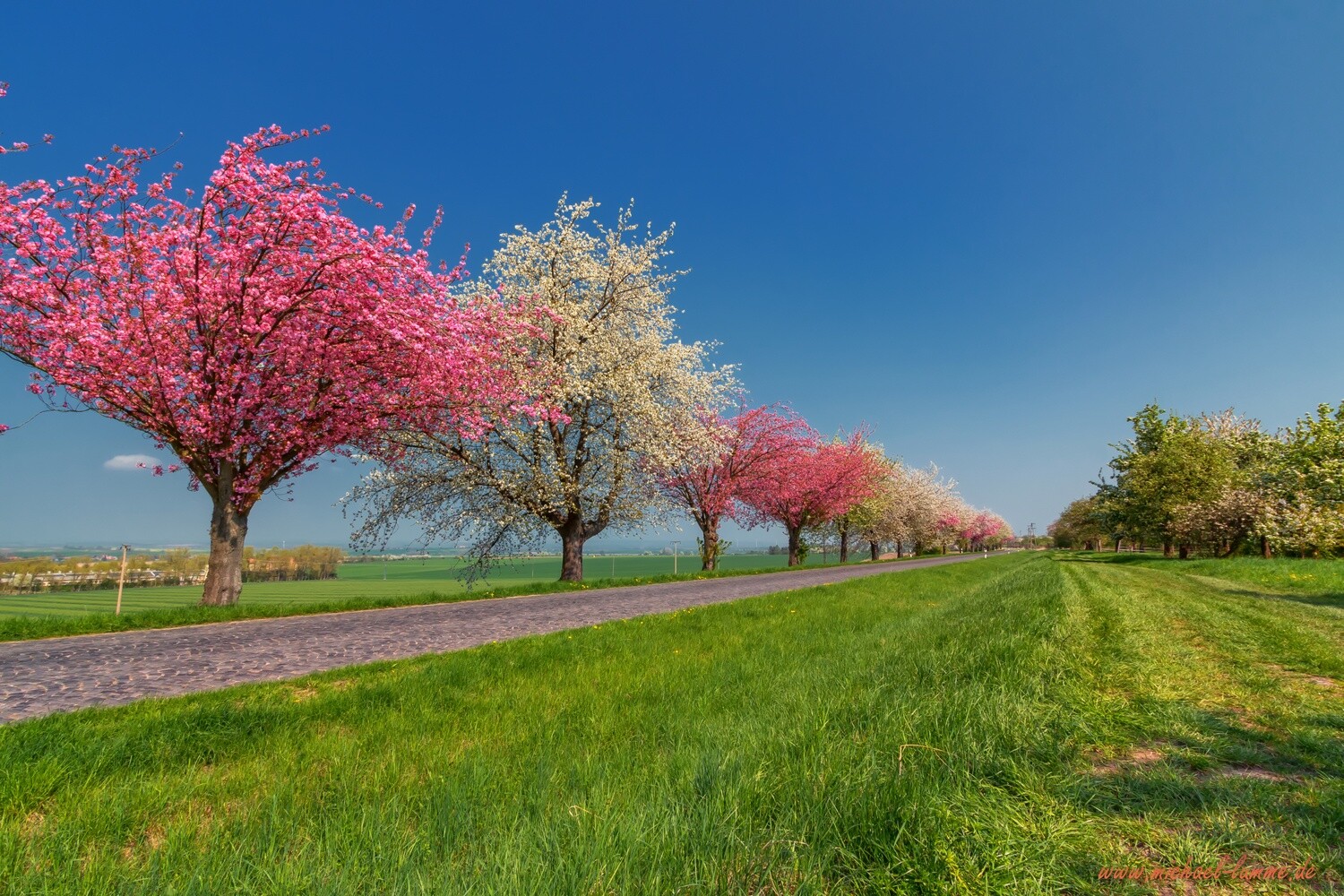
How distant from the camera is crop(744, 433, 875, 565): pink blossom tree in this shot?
4228 cm

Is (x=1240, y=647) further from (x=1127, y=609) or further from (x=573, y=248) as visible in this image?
(x=573, y=248)

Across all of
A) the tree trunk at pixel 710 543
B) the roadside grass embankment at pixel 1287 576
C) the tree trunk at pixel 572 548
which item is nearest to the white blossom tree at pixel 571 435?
the tree trunk at pixel 572 548

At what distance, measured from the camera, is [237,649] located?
8719 millimetres

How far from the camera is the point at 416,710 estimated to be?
4.91 metres

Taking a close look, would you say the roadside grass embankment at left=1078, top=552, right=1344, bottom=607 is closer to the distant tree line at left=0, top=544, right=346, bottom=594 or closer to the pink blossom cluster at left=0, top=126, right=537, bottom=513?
the pink blossom cluster at left=0, top=126, right=537, bottom=513

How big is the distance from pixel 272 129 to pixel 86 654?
1214cm

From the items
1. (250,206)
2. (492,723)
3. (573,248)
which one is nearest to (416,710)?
(492,723)

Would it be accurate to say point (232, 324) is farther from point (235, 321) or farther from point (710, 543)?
point (710, 543)

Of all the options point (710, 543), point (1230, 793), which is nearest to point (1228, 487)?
point (710, 543)

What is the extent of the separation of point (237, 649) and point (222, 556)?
23.9 feet

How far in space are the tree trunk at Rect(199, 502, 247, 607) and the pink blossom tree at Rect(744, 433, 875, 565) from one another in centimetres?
3130

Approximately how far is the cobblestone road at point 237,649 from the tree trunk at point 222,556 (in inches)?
123

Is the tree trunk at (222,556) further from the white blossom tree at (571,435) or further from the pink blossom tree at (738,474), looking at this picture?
the pink blossom tree at (738,474)

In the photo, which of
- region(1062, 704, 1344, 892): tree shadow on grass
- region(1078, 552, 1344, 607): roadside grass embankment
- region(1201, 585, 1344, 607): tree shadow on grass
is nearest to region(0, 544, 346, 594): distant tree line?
region(1062, 704, 1344, 892): tree shadow on grass
